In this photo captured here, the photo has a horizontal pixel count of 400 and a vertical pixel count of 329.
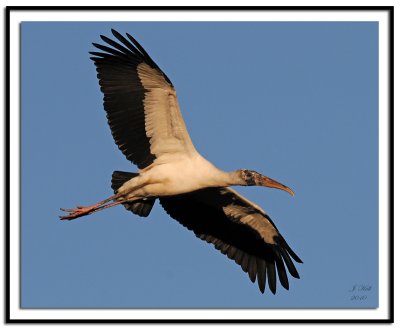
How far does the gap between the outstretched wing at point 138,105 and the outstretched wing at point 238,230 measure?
1.23 m

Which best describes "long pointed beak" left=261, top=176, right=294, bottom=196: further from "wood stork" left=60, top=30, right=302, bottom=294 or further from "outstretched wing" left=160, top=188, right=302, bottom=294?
"outstretched wing" left=160, top=188, right=302, bottom=294

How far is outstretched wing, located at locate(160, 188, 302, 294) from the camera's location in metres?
15.7

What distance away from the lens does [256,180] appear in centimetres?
1490

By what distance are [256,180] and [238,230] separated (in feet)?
5.54

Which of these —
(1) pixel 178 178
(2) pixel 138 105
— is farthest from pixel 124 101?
(1) pixel 178 178

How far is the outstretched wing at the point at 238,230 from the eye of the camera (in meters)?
15.7

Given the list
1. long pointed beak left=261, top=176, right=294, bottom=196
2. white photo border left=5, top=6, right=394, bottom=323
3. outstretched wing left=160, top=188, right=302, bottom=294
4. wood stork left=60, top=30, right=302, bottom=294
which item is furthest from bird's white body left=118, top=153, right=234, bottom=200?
white photo border left=5, top=6, right=394, bottom=323

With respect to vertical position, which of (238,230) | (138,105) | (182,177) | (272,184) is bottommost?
(238,230)

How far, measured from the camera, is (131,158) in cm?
1504
